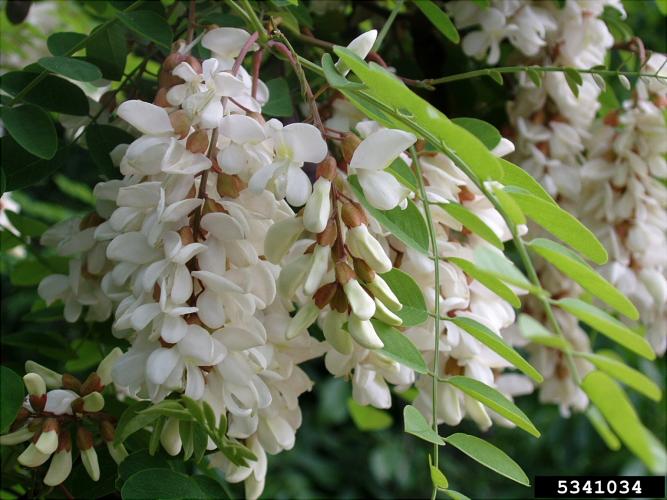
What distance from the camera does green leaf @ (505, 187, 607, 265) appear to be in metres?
0.42

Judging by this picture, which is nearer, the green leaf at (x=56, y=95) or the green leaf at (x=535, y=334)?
the green leaf at (x=535, y=334)

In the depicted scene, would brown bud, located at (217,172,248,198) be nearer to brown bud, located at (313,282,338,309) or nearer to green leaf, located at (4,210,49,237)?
brown bud, located at (313,282,338,309)

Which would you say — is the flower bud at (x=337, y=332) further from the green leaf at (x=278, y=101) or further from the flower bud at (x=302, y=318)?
the green leaf at (x=278, y=101)

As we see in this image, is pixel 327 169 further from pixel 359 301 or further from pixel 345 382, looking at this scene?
pixel 345 382

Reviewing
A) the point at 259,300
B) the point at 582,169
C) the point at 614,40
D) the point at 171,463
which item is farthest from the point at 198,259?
the point at 614,40

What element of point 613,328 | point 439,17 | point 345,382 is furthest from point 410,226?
point 345,382

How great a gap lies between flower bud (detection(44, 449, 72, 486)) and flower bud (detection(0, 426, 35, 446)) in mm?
19

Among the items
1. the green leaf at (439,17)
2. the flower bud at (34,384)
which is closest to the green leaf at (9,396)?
the flower bud at (34,384)

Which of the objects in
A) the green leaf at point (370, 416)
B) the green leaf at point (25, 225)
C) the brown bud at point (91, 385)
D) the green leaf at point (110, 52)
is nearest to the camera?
the brown bud at point (91, 385)

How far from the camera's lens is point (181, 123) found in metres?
0.45

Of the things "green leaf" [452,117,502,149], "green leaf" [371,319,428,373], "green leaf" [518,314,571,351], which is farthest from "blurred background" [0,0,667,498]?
"green leaf" [518,314,571,351]

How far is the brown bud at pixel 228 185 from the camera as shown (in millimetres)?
444

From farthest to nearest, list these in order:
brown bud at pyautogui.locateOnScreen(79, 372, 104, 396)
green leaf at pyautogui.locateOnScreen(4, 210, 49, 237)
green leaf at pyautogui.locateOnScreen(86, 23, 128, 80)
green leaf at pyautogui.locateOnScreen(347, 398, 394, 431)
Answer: green leaf at pyautogui.locateOnScreen(347, 398, 394, 431) → green leaf at pyautogui.locateOnScreen(4, 210, 49, 237) → green leaf at pyautogui.locateOnScreen(86, 23, 128, 80) → brown bud at pyautogui.locateOnScreen(79, 372, 104, 396)

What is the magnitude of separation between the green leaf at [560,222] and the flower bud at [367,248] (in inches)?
2.8
